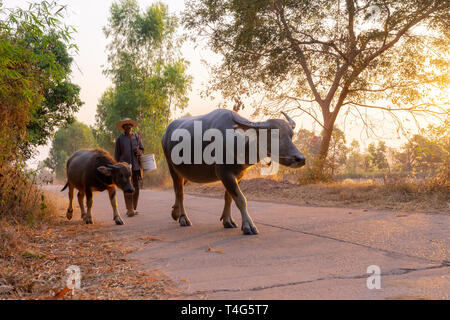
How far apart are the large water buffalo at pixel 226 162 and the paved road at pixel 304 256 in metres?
0.36

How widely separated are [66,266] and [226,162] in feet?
8.69

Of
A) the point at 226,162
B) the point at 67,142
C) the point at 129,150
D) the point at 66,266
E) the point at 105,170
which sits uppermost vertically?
the point at 67,142

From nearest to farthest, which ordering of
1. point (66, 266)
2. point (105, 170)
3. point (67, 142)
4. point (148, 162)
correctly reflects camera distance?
1. point (66, 266)
2. point (105, 170)
3. point (148, 162)
4. point (67, 142)

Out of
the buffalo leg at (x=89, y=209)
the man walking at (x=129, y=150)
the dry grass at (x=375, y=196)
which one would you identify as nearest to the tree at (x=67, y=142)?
the dry grass at (x=375, y=196)

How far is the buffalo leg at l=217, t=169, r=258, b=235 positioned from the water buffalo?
2346 mm

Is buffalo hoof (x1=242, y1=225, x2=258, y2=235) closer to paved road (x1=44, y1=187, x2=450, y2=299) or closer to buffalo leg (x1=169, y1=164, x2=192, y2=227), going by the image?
paved road (x1=44, y1=187, x2=450, y2=299)

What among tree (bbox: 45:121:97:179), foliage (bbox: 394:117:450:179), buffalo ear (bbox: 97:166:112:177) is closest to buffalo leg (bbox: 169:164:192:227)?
buffalo ear (bbox: 97:166:112:177)

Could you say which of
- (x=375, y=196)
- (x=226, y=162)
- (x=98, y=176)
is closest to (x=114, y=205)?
(x=98, y=176)

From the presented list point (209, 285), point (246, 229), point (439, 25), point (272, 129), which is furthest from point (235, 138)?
point (439, 25)

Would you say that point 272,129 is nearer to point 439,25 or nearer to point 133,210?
point 133,210

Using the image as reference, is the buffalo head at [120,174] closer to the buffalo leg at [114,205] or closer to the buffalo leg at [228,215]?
the buffalo leg at [114,205]

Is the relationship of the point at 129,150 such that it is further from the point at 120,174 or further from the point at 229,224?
the point at 229,224

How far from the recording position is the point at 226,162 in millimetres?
5438
